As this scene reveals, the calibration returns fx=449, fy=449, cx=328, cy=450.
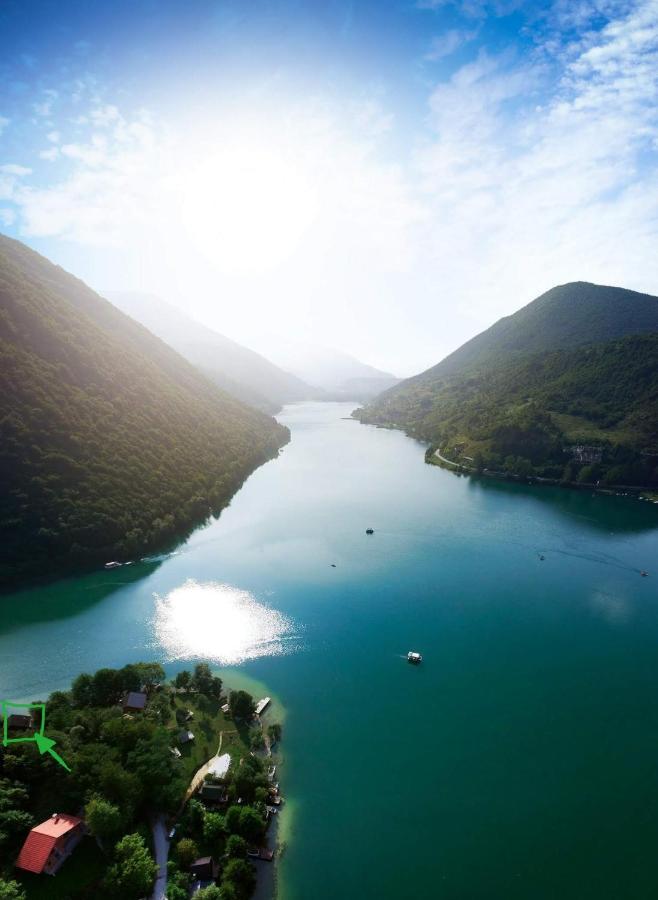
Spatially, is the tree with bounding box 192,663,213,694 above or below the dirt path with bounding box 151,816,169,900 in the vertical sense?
above

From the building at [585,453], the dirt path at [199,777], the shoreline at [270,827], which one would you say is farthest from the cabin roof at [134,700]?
the building at [585,453]

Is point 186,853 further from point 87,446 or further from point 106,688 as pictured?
point 87,446

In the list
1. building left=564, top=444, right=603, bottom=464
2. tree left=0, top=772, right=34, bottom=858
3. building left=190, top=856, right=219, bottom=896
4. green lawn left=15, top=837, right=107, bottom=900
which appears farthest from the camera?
building left=564, top=444, right=603, bottom=464

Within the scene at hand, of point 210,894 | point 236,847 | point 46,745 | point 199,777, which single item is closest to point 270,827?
point 236,847

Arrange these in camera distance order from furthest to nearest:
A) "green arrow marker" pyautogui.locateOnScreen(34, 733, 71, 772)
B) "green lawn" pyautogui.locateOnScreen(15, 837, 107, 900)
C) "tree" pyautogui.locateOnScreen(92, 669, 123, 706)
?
"tree" pyautogui.locateOnScreen(92, 669, 123, 706), "green arrow marker" pyautogui.locateOnScreen(34, 733, 71, 772), "green lawn" pyautogui.locateOnScreen(15, 837, 107, 900)

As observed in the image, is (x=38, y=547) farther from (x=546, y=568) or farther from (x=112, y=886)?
(x=546, y=568)

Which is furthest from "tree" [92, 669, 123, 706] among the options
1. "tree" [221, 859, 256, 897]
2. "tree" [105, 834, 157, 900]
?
"tree" [221, 859, 256, 897]

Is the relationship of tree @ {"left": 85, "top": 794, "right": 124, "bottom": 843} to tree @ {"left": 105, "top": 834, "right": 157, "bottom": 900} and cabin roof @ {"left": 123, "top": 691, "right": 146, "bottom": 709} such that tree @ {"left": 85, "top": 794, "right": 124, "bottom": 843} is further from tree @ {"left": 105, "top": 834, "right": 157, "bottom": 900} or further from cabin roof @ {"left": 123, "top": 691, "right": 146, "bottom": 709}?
cabin roof @ {"left": 123, "top": 691, "right": 146, "bottom": 709}

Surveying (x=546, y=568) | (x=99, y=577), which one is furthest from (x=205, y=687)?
(x=546, y=568)
